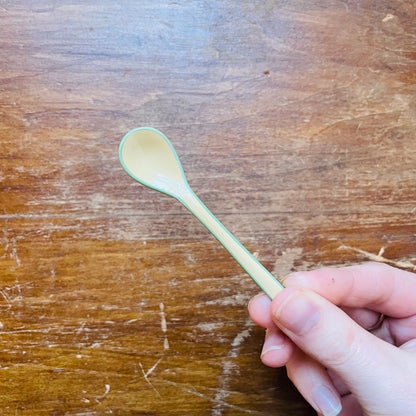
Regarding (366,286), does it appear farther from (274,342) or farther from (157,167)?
(157,167)

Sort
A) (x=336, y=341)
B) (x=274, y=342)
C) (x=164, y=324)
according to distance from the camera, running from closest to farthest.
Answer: (x=336, y=341) → (x=274, y=342) → (x=164, y=324)

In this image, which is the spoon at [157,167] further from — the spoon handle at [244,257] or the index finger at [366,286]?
the index finger at [366,286]

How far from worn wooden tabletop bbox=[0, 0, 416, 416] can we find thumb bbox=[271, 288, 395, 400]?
0.20 meters

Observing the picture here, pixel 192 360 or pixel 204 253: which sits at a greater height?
pixel 204 253

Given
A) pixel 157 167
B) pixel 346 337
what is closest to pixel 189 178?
pixel 157 167

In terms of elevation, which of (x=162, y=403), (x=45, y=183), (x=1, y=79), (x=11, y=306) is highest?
(x=1, y=79)

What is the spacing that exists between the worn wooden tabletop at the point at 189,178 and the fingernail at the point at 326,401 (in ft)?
0.44

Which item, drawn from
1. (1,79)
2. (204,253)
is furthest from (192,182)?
(1,79)

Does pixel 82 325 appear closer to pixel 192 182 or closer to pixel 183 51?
pixel 192 182

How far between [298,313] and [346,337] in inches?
Result: 2.1

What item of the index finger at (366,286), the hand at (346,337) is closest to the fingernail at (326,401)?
the hand at (346,337)

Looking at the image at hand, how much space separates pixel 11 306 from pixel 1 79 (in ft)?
1.14

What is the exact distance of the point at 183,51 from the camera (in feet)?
2.00

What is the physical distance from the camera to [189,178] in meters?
0.60
